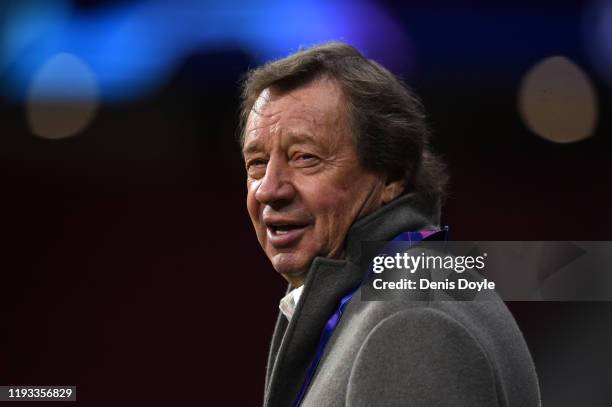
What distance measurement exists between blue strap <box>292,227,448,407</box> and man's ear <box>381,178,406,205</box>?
0.52 feet

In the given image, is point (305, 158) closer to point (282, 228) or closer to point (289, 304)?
point (282, 228)

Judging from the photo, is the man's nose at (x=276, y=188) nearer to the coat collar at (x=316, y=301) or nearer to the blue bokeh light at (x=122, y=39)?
the coat collar at (x=316, y=301)

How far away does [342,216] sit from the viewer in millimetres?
1654

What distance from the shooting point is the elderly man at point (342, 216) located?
1.31 m

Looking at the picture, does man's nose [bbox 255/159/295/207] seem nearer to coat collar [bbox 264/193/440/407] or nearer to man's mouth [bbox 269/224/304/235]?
man's mouth [bbox 269/224/304/235]

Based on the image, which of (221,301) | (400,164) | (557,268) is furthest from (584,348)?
(400,164)

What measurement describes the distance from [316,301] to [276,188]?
0.26 metres

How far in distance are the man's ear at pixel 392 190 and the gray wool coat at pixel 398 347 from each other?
6cm

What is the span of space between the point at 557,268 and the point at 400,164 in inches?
49.4

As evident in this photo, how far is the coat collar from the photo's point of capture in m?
1.54

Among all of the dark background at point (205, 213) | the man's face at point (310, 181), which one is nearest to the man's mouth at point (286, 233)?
the man's face at point (310, 181)

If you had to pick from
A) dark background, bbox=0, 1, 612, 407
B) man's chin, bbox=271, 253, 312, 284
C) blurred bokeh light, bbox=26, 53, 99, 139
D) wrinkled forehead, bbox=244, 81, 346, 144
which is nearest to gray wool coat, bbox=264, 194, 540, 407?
man's chin, bbox=271, 253, 312, 284

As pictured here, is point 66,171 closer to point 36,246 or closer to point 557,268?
point 36,246

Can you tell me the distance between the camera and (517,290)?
7.50ft
